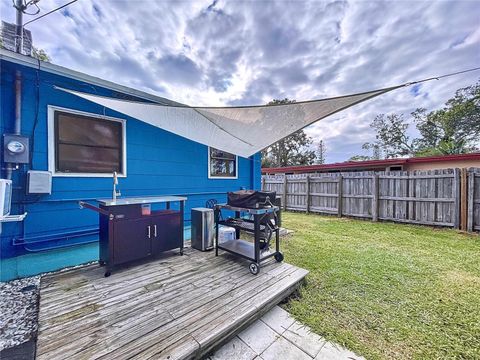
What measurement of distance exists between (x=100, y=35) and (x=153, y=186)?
3.44m

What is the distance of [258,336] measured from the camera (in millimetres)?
1924

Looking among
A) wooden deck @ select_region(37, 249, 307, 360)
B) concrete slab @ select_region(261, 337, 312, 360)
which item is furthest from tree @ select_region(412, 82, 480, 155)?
concrete slab @ select_region(261, 337, 312, 360)

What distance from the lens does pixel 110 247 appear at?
2648mm

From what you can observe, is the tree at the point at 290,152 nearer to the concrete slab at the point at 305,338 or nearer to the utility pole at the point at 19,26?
the utility pole at the point at 19,26

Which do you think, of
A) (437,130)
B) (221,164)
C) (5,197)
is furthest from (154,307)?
(437,130)

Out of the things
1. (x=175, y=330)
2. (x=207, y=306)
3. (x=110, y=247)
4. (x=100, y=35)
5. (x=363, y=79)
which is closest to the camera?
(x=175, y=330)

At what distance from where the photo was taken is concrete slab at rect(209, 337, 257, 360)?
1.69 meters

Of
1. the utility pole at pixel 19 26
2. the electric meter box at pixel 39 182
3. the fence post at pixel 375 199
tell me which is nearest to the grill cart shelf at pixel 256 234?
the electric meter box at pixel 39 182

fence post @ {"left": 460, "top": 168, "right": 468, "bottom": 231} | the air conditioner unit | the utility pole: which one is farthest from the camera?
fence post @ {"left": 460, "top": 168, "right": 468, "bottom": 231}

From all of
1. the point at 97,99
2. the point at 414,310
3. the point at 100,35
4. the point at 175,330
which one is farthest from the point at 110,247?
the point at 100,35

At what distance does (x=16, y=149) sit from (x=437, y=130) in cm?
2554

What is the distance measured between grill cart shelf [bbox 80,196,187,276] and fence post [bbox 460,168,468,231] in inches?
286

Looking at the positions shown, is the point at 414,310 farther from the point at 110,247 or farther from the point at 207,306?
the point at 110,247

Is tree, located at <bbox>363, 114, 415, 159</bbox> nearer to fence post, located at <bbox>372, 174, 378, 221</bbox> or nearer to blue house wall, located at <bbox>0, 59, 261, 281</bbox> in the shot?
fence post, located at <bbox>372, 174, 378, 221</bbox>
